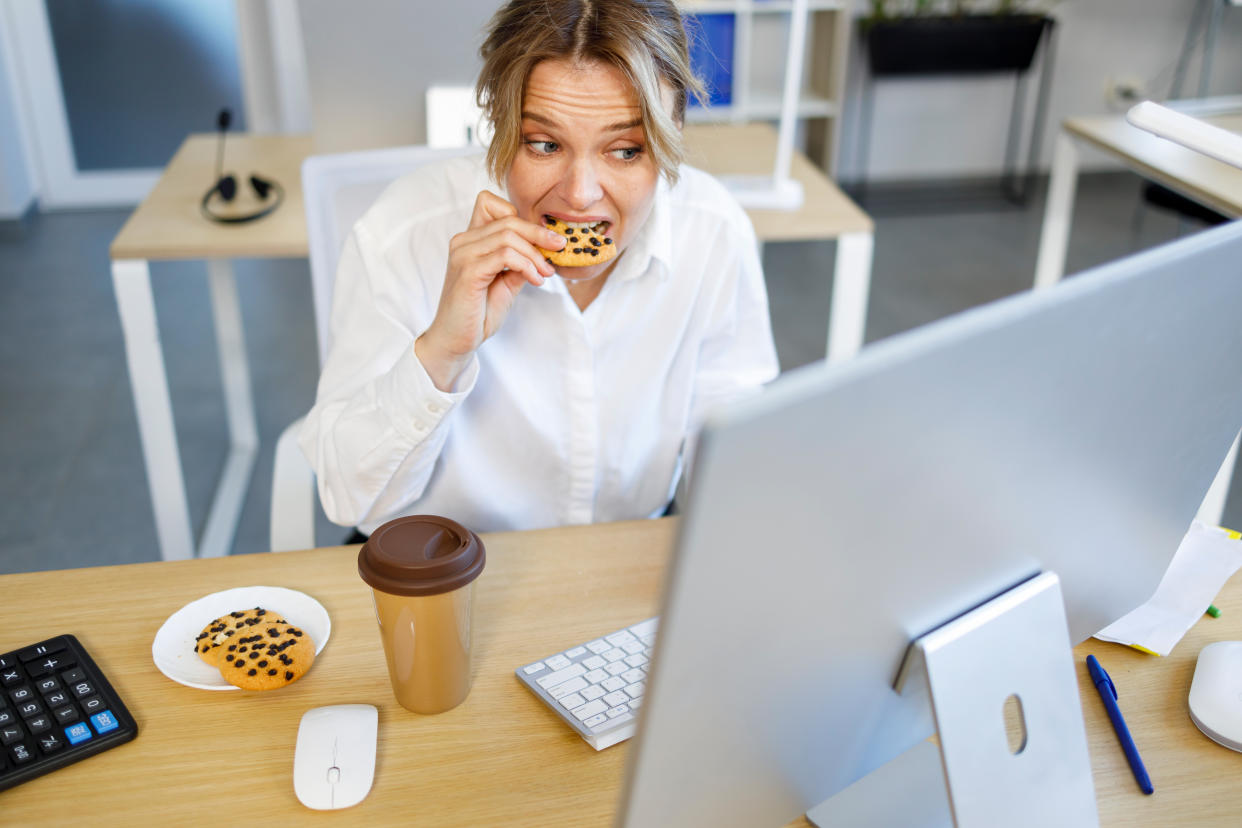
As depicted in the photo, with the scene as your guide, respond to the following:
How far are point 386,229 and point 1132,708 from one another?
2.92 feet

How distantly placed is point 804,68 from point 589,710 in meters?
4.42

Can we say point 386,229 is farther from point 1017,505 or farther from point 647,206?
point 1017,505

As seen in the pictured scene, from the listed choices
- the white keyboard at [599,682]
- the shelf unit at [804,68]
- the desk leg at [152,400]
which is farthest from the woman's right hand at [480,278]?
the shelf unit at [804,68]

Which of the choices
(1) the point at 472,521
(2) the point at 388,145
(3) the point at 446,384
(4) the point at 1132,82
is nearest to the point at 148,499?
(2) the point at 388,145

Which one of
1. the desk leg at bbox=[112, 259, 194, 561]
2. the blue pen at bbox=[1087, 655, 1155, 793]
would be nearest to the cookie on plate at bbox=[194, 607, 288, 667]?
the blue pen at bbox=[1087, 655, 1155, 793]

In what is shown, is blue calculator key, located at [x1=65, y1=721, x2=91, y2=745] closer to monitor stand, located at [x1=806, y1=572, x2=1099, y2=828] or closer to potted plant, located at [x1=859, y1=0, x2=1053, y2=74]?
monitor stand, located at [x1=806, y1=572, x2=1099, y2=828]

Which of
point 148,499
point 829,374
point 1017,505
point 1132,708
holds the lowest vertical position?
point 148,499

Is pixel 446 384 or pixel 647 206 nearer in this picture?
pixel 446 384

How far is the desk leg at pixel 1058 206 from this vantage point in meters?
2.59

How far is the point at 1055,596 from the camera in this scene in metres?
0.65

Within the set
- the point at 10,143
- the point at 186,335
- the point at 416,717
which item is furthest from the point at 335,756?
the point at 10,143

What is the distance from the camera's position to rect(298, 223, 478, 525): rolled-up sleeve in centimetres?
103

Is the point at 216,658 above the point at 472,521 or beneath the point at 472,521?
above

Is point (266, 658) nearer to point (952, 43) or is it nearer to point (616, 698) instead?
point (616, 698)
